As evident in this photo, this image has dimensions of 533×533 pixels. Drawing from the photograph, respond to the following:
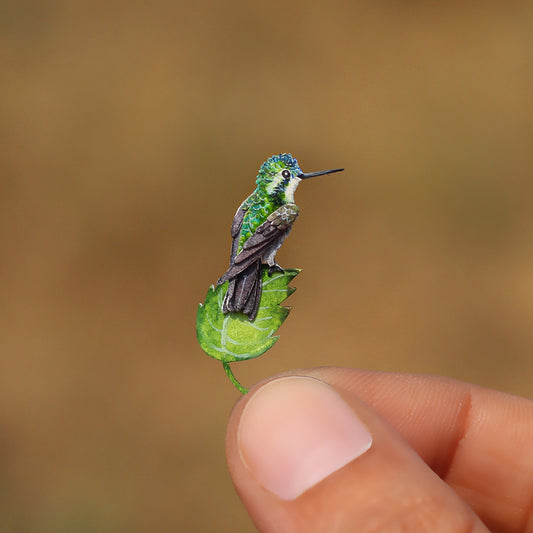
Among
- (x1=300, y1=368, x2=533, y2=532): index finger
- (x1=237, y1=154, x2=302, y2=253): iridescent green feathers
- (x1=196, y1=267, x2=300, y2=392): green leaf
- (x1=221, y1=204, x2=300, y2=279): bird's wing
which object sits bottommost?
(x1=300, y1=368, x2=533, y2=532): index finger

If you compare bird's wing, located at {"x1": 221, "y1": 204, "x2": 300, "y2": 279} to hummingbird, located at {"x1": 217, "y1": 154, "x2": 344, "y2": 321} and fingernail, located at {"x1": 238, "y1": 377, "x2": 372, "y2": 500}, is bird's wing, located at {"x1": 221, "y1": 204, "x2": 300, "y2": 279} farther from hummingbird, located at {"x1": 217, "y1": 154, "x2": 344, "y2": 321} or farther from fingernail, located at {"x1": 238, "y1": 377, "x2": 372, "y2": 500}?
fingernail, located at {"x1": 238, "y1": 377, "x2": 372, "y2": 500}

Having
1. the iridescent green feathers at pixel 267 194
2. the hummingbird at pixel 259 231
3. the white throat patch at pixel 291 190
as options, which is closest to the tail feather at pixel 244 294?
the hummingbird at pixel 259 231

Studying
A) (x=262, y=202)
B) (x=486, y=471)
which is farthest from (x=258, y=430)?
(x=486, y=471)

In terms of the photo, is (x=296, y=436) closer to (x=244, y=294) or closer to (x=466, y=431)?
(x=244, y=294)

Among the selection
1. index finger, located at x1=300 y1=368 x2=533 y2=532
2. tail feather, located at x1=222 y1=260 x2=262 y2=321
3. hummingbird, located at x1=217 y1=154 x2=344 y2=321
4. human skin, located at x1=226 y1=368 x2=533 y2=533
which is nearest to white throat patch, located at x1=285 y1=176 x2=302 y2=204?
hummingbird, located at x1=217 y1=154 x2=344 y2=321

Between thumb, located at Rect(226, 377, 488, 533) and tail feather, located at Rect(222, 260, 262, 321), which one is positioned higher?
tail feather, located at Rect(222, 260, 262, 321)

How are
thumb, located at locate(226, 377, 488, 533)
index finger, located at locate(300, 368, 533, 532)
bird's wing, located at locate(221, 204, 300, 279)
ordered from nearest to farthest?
thumb, located at locate(226, 377, 488, 533)
bird's wing, located at locate(221, 204, 300, 279)
index finger, located at locate(300, 368, 533, 532)

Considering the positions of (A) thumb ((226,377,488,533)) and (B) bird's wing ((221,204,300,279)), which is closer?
(A) thumb ((226,377,488,533))
